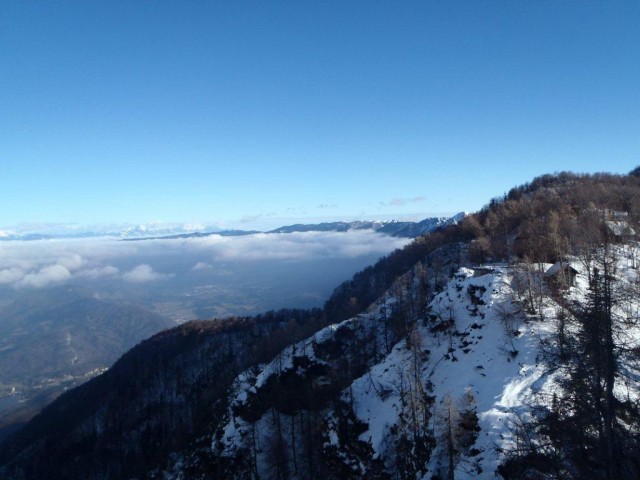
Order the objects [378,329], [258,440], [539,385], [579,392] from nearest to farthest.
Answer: [579,392], [539,385], [258,440], [378,329]

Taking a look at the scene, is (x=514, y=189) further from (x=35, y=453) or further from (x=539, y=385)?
(x=35, y=453)

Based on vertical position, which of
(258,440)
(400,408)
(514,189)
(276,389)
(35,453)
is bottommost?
(35,453)

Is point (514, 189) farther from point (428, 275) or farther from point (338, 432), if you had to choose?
point (338, 432)

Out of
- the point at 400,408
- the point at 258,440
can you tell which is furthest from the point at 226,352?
the point at 400,408

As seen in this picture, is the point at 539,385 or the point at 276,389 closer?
the point at 539,385

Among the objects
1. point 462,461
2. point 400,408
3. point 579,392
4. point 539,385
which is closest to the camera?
point 579,392

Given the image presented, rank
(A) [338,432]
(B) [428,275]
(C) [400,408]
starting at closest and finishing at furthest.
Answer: (C) [400,408], (A) [338,432], (B) [428,275]

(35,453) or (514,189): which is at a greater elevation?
(514,189)

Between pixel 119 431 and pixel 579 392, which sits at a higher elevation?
pixel 579 392

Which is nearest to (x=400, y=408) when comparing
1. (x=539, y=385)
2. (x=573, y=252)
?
(x=539, y=385)
